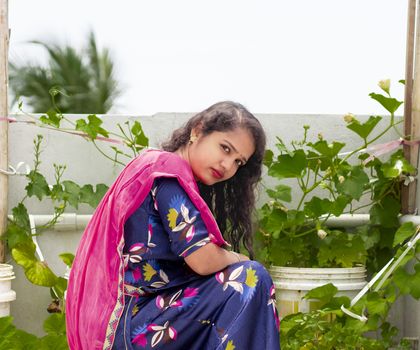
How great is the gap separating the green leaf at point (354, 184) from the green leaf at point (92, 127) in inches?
40.1

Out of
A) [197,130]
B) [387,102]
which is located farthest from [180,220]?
[387,102]

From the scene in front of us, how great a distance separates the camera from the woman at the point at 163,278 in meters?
2.05

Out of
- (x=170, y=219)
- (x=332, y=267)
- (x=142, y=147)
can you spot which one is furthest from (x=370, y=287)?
(x=170, y=219)

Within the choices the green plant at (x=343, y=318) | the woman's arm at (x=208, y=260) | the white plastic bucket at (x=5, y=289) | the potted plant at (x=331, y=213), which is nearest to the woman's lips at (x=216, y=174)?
the woman's arm at (x=208, y=260)

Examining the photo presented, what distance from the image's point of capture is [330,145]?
3.44 meters

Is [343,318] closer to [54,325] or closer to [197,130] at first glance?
[54,325]

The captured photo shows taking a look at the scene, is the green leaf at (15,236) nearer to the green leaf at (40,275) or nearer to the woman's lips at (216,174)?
the green leaf at (40,275)

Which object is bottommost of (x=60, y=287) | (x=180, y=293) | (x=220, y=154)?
(x=60, y=287)

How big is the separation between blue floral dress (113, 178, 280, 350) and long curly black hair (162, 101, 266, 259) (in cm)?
27

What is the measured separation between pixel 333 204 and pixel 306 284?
344mm

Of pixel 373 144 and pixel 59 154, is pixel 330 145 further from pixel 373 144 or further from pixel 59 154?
pixel 59 154

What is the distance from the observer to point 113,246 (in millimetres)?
2098

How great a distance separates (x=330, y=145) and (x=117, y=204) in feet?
5.06

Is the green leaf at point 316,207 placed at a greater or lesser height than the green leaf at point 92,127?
lesser
